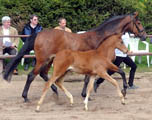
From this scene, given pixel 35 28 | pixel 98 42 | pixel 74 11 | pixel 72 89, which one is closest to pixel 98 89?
pixel 72 89

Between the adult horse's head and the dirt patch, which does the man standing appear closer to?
the dirt patch

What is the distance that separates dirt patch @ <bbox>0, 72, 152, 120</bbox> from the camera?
7.15 meters

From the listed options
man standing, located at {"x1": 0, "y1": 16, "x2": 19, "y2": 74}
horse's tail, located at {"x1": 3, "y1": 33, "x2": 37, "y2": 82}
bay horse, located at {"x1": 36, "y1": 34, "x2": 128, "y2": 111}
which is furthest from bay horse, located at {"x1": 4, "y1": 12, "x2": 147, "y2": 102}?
man standing, located at {"x1": 0, "y1": 16, "x2": 19, "y2": 74}

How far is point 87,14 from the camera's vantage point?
42.8 feet

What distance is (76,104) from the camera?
8.20 m

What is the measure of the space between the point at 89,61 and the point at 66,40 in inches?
32.7

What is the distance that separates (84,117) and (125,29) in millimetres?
2403

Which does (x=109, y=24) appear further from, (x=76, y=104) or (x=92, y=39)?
(x=76, y=104)

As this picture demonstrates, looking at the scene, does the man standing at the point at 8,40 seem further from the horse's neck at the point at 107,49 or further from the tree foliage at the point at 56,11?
the horse's neck at the point at 107,49

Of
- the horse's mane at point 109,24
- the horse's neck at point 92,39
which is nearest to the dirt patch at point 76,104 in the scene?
the horse's neck at point 92,39

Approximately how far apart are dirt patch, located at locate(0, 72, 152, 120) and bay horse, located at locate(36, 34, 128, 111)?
0.28 meters

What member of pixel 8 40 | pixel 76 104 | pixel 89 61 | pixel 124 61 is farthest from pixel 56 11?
pixel 89 61

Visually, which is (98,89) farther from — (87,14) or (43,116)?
(87,14)

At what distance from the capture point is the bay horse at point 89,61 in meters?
7.63
